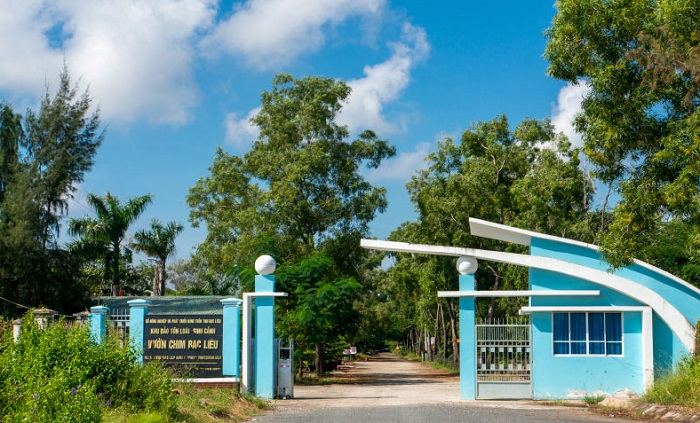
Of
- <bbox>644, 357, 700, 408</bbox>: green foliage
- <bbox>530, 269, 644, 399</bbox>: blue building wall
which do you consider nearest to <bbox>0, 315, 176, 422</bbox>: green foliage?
<bbox>644, 357, 700, 408</bbox>: green foliage

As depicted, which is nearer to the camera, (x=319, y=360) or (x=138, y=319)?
(x=138, y=319)

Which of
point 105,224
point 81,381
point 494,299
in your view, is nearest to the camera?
point 81,381

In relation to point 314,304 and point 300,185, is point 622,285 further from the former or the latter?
point 300,185

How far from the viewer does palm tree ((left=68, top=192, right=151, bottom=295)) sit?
42375 millimetres

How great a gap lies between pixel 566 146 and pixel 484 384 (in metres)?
17.5

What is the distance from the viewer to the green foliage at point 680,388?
16.1 m

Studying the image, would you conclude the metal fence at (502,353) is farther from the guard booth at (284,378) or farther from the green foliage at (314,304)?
the green foliage at (314,304)

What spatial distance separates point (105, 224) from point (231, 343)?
82.1 ft

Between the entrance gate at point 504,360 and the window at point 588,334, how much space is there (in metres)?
0.87

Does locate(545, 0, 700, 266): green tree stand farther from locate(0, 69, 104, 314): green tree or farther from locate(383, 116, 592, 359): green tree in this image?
locate(0, 69, 104, 314): green tree

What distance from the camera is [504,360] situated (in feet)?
68.8

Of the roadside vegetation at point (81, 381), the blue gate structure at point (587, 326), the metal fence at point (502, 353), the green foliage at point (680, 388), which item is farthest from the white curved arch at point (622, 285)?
the roadside vegetation at point (81, 381)

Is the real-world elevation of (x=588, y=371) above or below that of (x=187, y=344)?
below

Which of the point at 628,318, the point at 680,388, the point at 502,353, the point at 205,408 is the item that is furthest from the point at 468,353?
the point at 205,408
